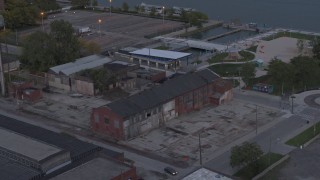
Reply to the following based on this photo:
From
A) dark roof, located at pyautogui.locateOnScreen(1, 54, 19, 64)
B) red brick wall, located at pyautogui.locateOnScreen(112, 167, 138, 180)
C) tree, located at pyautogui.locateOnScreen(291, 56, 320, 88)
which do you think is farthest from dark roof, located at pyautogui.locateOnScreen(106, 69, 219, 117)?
dark roof, located at pyautogui.locateOnScreen(1, 54, 19, 64)

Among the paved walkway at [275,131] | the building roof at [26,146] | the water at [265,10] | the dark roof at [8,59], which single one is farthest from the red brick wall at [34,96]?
the water at [265,10]

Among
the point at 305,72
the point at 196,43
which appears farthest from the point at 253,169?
the point at 196,43

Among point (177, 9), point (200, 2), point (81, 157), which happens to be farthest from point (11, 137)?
point (200, 2)

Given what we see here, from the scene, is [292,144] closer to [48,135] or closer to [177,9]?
[48,135]

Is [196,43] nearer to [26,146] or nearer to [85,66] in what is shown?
[85,66]

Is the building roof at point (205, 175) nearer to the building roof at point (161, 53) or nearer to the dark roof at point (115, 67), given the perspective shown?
the dark roof at point (115, 67)

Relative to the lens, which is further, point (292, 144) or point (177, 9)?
point (177, 9)
